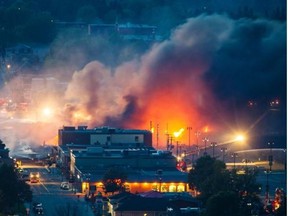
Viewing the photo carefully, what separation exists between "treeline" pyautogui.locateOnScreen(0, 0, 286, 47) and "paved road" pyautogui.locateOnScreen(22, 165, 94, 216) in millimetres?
31409

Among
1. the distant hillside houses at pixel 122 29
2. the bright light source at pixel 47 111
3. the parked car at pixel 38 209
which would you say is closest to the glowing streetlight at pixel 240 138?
the bright light source at pixel 47 111

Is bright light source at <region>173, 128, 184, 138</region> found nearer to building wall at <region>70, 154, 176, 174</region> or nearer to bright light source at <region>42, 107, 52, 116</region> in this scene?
building wall at <region>70, 154, 176, 174</region>

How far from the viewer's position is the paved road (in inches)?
1091

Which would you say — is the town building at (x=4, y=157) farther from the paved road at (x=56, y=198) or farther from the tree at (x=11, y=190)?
the tree at (x=11, y=190)

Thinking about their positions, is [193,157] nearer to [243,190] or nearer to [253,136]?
[253,136]

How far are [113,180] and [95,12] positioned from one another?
40.9m

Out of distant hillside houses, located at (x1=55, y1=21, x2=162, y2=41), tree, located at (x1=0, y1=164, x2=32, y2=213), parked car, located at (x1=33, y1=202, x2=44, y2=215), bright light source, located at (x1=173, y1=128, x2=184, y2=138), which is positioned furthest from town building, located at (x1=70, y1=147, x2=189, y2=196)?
distant hillside houses, located at (x1=55, y1=21, x2=162, y2=41)

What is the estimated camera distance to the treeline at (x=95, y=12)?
2646 inches

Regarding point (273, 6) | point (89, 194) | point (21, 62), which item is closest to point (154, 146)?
point (89, 194)

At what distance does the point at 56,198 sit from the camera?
3005 centimetres

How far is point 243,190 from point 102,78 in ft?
62.4

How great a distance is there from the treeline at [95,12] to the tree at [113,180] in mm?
33340

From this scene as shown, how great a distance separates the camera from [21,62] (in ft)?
204

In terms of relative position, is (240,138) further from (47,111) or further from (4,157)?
(47,111)
